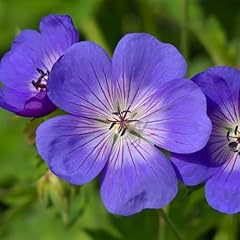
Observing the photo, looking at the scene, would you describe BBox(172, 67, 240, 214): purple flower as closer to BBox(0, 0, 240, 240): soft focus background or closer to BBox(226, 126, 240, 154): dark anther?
BBox(226, 126, 240, 154): dark anther

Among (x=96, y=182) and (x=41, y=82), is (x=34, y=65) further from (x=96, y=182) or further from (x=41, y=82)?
(x=96, y=182)

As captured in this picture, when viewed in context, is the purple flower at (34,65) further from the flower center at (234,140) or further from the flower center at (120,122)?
the flower center at (234,140)

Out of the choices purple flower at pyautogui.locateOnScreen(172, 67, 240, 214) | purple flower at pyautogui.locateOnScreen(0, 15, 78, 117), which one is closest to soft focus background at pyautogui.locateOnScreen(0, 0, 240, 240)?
purple flower at pyautogui.locateOnScreen(0, 15, 78, 117)

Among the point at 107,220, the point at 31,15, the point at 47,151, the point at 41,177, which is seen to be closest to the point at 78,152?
the point at 47,151

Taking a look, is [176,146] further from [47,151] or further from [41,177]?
[41,177]

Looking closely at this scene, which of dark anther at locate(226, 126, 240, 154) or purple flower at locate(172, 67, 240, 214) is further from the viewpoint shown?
dark anther at locate(226, 126, 240, 154)

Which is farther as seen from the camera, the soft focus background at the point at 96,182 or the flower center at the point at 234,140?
the soft focus background at the point at 96,182

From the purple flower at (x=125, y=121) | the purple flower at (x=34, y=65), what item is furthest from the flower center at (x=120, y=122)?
the purple flower at (x=34, y=65)
